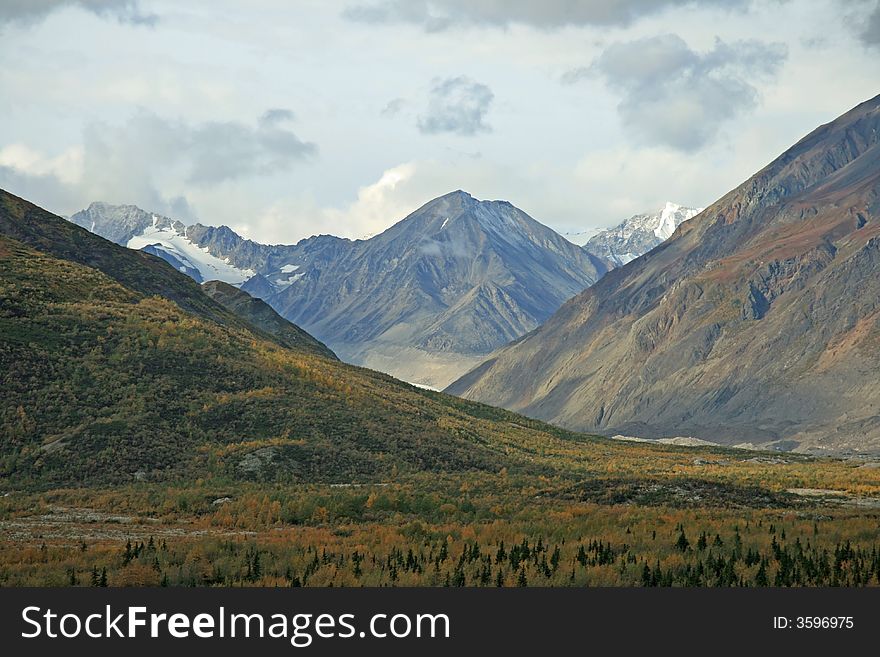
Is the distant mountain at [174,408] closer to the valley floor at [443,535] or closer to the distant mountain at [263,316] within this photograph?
the valley floor at [443,535]

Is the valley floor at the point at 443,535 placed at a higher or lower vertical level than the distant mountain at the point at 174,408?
lower

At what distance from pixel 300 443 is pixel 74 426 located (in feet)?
47.4

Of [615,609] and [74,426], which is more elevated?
[74,426]

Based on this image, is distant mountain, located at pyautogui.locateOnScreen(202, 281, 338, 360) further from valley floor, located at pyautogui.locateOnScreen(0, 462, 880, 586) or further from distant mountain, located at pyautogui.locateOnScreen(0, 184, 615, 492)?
valley floor, located at pyautogui.locateOnScreen(0, 462, 880, 586)

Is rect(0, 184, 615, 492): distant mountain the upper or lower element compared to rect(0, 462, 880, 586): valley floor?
upper

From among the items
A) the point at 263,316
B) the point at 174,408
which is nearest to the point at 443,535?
the point at 174,408

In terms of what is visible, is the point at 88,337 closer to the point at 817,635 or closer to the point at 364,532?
the point at 364,532

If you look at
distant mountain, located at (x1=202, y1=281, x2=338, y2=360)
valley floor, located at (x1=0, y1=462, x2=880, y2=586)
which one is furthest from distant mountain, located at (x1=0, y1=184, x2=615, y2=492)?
distant mountain, located at (x1=202, y1=281, x2=338, y2=360)

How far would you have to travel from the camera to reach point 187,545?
104 feet

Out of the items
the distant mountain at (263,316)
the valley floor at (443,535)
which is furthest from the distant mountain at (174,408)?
the distant mountain at (263,316)

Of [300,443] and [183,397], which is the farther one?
[183,397]

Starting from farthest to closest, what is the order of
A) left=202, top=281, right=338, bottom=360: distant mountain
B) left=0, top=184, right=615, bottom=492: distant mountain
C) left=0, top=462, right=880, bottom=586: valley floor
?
left=202, top=281, right=338, bottom=360: distant mountain < left=0, top=184, right=615, bottom=492: distant mountain < left=0, top=462, right=880, bottom=586: valley floor

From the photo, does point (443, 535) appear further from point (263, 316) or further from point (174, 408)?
point (263, 316)

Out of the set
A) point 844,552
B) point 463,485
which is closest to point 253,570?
point 844,552
